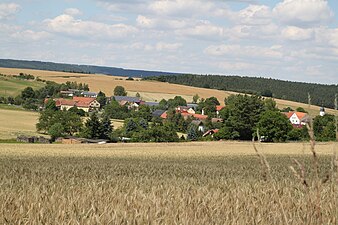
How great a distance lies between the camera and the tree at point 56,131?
233ft

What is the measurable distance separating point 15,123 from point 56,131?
11240 mm

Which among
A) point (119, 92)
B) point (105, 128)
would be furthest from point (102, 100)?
point (105, 128)

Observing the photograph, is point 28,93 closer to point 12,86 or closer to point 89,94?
point 12,86

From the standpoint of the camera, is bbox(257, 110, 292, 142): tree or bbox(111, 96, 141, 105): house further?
bbox(111, 96, 141, 105): house

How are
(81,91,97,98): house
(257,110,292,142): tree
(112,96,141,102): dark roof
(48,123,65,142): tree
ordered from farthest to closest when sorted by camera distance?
(81,91,97,98): house
(112,96,141,102): dark roof
(48,123,65,142): tree
(257,110,292,142): tree

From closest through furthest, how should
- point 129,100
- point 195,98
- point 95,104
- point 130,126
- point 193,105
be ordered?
point 130,126
point 95,104
point 193,105
point 129,100
point 195,98

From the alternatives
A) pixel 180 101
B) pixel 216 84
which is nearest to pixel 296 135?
pixel 180 101

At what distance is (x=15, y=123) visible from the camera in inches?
3172

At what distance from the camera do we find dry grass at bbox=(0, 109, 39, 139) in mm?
69256

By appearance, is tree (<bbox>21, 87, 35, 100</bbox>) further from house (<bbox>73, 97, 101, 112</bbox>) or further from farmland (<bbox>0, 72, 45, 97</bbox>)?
house (<bbox>73, 97, 101, 112</bbox>)

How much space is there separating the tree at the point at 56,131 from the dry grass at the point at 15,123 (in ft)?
7.88

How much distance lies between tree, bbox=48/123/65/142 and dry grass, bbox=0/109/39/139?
240cm

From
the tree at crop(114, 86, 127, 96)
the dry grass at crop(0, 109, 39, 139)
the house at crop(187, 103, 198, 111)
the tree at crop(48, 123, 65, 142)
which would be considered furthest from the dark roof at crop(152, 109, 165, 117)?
the tree at crop(48, 123, 65, 142)

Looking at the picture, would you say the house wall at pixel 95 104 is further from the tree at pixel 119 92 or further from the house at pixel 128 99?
the tree at pixel 119 92
